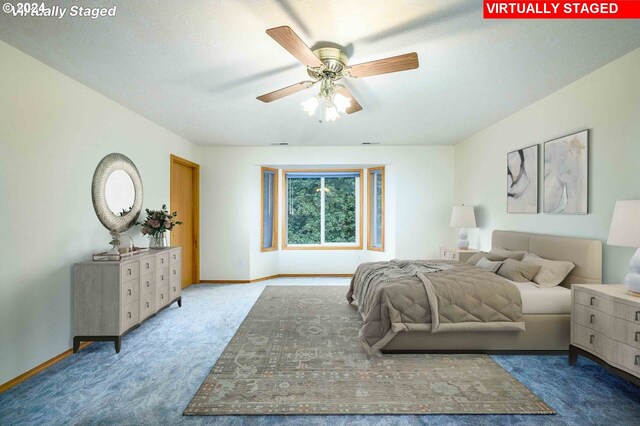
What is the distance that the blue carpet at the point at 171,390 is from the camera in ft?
6.43

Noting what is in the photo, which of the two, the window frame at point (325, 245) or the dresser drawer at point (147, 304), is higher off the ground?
the window frame at point (325, 245)

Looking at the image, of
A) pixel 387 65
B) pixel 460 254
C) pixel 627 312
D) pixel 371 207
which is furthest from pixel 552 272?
pixel 371 207

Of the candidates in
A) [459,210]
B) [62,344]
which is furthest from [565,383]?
[62,344]

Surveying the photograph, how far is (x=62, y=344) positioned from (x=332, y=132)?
4056mm

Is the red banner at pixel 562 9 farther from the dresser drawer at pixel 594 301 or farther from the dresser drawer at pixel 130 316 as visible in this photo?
the dresser drawer at pixel 130 316

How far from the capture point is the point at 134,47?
2.34 meters

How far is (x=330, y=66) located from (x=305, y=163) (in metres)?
3.56

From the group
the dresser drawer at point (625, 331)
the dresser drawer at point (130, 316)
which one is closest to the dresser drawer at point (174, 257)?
the dresser drawer at point (130, 316)

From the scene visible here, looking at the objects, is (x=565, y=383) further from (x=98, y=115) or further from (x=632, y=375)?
(x=98, y=115)

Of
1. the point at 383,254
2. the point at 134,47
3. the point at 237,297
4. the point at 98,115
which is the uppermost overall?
the point at 134,47

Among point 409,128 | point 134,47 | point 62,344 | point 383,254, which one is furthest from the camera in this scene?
point 383,254

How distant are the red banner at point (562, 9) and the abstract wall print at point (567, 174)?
1.24 metres

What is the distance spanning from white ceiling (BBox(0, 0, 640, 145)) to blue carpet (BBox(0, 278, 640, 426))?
8.42 ft

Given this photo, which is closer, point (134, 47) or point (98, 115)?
point (134, 47)
